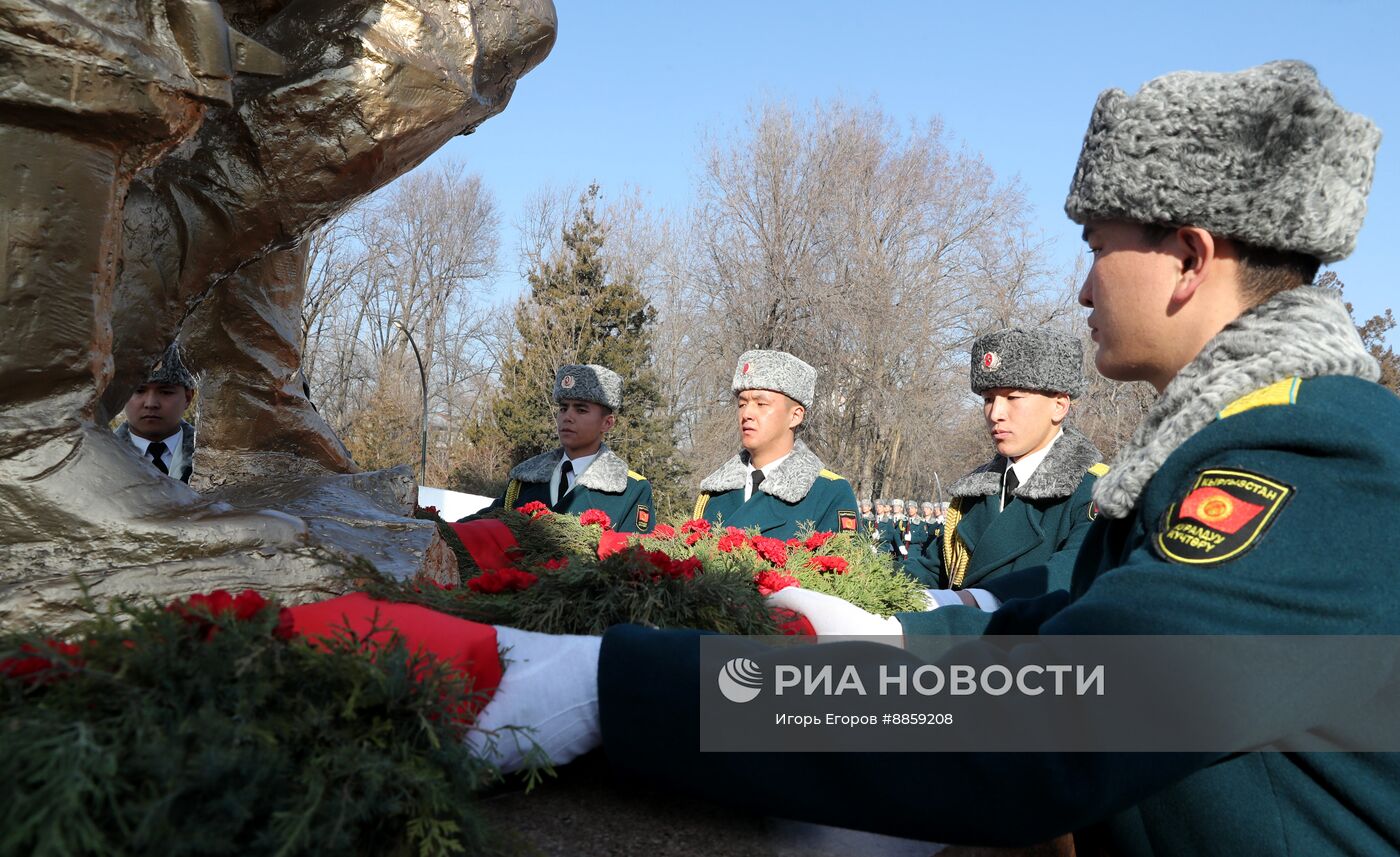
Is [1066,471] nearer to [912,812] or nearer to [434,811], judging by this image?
[912,812]

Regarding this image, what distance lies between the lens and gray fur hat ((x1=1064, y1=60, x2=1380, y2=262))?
1555mm

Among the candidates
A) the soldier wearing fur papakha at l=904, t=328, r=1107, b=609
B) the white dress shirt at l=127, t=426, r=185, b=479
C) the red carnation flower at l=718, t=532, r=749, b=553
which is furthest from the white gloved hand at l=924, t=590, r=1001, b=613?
the white dress shirt at l=127, t=426, r=185, b=479

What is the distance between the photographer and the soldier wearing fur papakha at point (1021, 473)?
4098 mm

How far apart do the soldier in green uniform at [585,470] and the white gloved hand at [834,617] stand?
3.64 metres

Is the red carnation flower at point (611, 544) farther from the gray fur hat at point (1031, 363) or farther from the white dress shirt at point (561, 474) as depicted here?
the white dress shirt at point (561, 474)

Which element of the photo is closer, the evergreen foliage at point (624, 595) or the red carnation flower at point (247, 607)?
the red carnation flower at point (247, 607)

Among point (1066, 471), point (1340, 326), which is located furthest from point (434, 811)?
point (1066, 471)

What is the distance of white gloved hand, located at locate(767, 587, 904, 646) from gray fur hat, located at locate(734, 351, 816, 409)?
10.1 feet

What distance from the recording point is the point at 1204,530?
1.28m

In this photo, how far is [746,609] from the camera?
2.11m

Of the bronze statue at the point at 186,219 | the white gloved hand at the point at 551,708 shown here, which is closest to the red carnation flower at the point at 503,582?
the bronze statue at the point at 186,219

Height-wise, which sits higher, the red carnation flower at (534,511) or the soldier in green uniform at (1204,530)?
the soldier in green uniform at (1204,530)

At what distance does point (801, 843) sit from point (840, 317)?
25.0m

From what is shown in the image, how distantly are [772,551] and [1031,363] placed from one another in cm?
193
